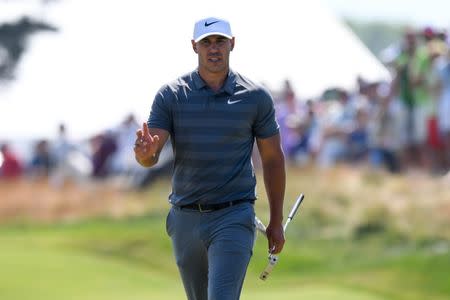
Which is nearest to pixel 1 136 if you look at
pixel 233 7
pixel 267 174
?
pixel 233 7

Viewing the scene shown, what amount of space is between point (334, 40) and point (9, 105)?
21.2ft

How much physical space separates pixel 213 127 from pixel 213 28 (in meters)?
0.58

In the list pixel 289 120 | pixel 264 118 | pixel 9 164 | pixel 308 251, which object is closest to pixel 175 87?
pixel 264 118

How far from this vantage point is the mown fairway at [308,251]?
14469 millimetres

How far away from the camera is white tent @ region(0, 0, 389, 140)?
25.9 meters

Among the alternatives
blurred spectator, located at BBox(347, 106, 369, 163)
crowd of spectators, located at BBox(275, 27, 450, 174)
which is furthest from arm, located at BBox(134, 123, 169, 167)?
blurred spectator, located at BBox(347, 106, 369, 163)

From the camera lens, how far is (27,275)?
15289 mm

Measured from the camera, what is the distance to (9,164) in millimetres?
24453

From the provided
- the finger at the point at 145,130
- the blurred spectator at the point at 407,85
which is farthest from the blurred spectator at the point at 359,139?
the finger at the point at 145,130

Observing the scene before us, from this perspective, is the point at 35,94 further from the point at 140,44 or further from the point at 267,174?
the point at 267,174

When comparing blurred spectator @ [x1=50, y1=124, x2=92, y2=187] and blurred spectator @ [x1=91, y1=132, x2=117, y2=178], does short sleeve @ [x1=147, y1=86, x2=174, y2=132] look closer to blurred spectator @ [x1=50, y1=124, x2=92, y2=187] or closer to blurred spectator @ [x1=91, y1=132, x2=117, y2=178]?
blurred spectator @ [x1=91, y1=132, x2=117, y2=178]

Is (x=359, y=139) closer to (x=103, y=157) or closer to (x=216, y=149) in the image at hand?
(x=103, y=157)

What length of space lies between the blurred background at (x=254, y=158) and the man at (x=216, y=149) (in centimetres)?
475

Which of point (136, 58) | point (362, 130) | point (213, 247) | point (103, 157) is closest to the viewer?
point (213, 247)
